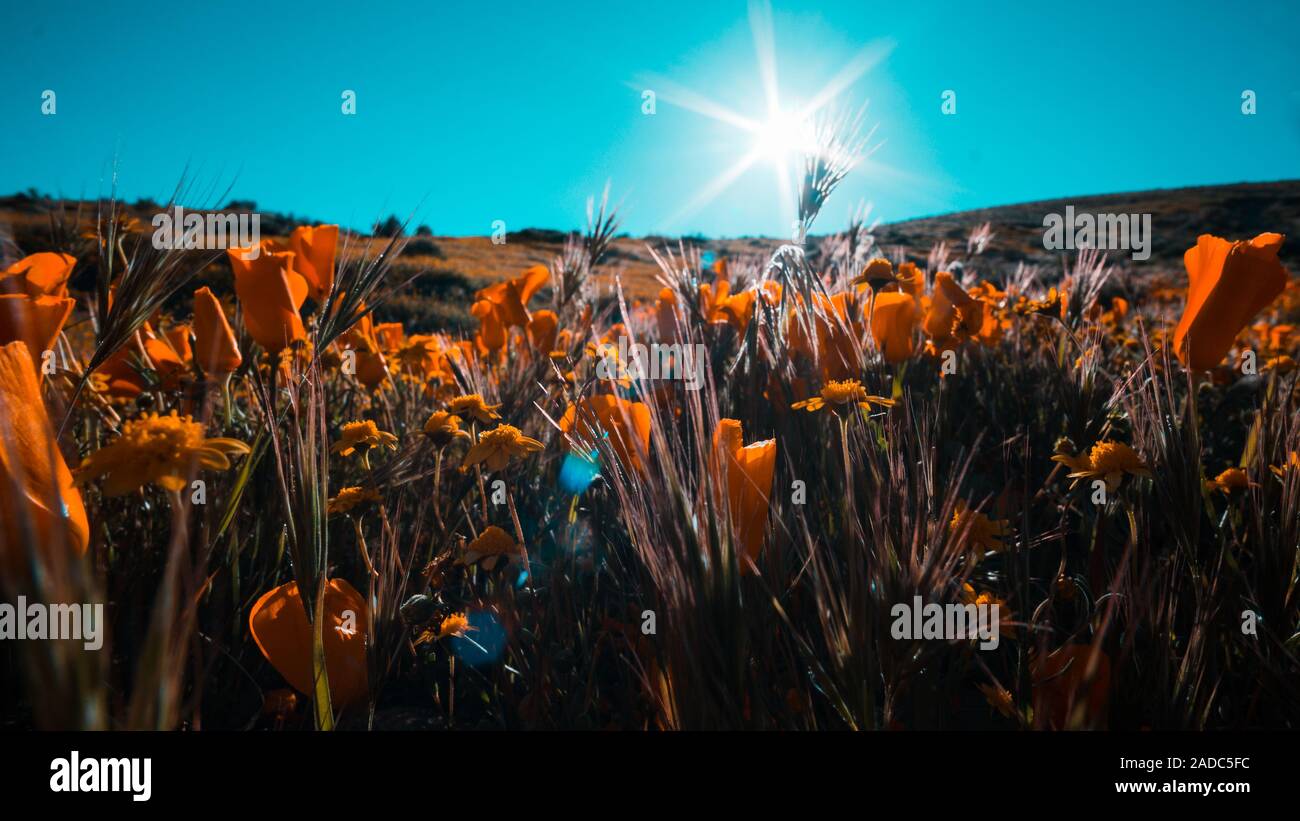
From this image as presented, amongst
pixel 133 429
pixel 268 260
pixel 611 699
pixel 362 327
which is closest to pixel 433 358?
pixel 362 327

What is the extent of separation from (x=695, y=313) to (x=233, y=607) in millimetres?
1524

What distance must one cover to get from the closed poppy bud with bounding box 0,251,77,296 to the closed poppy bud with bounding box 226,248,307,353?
11.4 inches

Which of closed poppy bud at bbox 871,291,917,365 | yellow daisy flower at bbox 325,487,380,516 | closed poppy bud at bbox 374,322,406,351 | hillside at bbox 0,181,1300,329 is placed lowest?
yellow daisy flower at bbox 325,487,380,516

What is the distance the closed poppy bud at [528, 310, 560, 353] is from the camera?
276cm

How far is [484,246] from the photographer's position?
43.1 metres

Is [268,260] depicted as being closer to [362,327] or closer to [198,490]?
[198,490]

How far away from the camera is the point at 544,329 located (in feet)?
9.18

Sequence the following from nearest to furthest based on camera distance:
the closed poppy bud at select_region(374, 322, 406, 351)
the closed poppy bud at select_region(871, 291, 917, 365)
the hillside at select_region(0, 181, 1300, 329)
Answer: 1. the closed poppy bud at select_region(871, 291, 917, 365)
2. the closed poppy bud at select_region(374, 322, 406, 351)
3. the hillside at select_region(0, 181, 1300, 329)

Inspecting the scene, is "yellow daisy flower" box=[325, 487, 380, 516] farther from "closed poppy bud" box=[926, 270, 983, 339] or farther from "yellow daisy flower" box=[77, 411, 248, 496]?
"closed poppy bud" box=[926, 270, 983, 339]

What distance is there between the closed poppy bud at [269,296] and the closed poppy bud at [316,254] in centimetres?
25

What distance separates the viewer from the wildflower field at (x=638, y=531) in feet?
2.55

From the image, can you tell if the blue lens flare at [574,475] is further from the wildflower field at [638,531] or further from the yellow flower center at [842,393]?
the yellow flower center at [842,393]

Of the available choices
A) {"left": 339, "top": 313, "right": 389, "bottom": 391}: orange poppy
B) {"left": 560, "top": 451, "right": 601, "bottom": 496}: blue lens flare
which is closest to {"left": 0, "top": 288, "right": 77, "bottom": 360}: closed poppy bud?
{"left": 560, "top": 451, "right": 601, "bottom": 496}: blue lens flare

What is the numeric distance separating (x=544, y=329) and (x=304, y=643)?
197 centimetres
